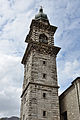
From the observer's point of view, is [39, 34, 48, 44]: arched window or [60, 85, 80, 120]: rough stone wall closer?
[60, 85, 80, 120]: rough stone wall

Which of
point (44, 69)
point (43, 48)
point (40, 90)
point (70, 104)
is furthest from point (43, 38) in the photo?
point (70, 104)

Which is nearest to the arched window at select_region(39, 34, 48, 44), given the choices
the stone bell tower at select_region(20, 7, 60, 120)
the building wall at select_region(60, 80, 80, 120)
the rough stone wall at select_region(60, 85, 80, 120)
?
the stone bell tower at select_region(20, 7, 60, 120)

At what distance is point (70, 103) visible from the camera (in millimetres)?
18938

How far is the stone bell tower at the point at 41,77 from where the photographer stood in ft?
63.0

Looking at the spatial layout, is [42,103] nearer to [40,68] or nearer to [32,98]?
[32,98]

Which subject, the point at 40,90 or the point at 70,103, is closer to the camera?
the point at 70,103

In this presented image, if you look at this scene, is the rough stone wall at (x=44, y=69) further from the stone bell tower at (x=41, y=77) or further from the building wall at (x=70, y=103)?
the building wall at (x=70, y=103)

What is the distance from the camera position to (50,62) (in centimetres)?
2358

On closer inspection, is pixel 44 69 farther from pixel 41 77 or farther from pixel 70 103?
pixel 70 103

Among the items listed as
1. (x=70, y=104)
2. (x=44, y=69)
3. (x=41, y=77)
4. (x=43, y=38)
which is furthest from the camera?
(x=43, y=38)

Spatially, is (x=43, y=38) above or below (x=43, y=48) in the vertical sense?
above

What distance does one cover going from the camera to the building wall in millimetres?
17297

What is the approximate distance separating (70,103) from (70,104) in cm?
11

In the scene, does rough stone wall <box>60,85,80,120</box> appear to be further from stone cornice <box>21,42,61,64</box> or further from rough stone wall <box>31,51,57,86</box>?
stone cornice <box>21,42,61,64</box>
